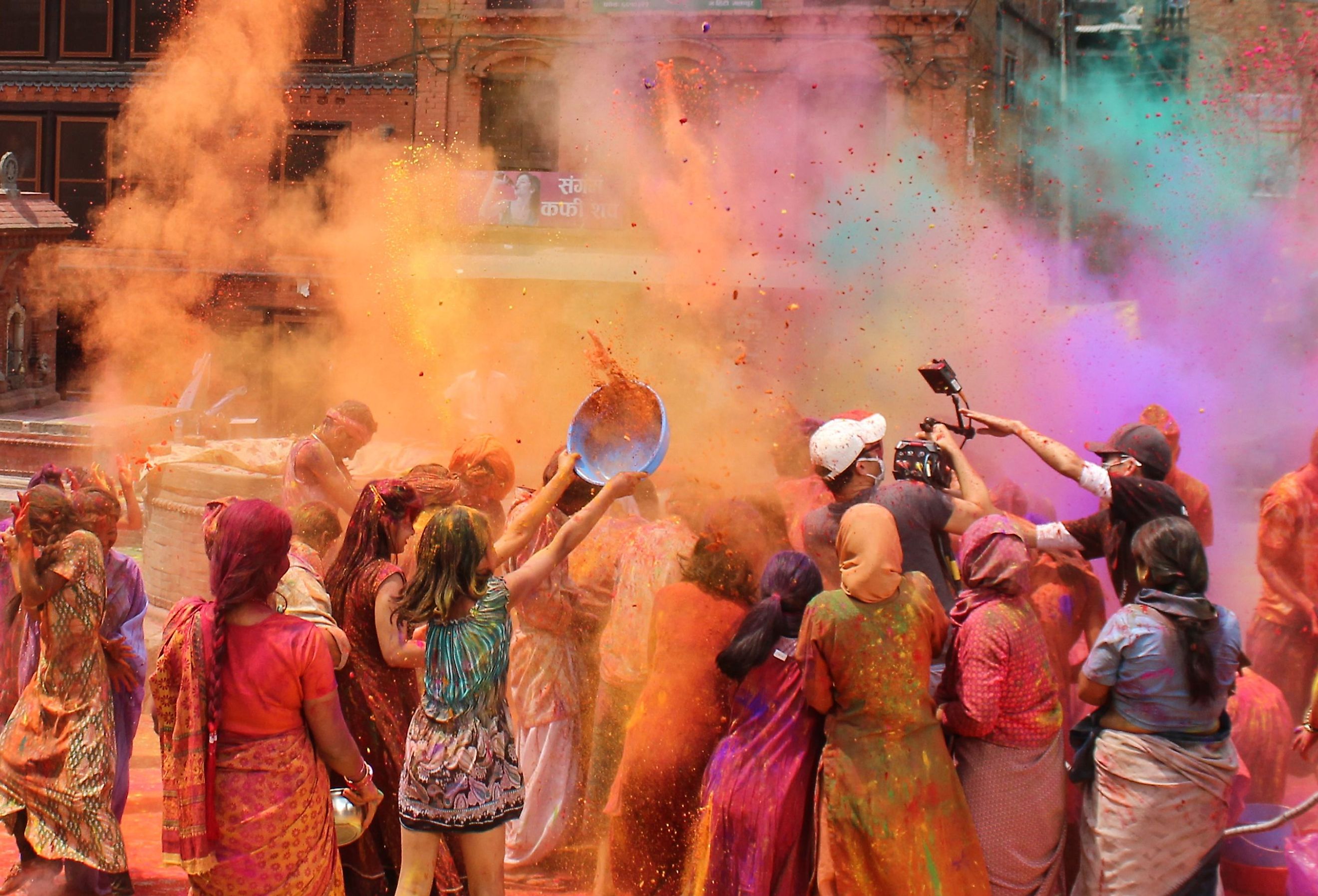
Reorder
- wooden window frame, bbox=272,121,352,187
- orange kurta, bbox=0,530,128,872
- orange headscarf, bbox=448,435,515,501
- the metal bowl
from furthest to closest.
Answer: wooden window frame, bbox=272,121,352,187
orange headscarf, bbox=448,435,515,501
orange kurta, bbox=0,530,128,872
the metal bowl

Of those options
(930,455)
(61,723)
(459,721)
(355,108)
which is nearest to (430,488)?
(459,721)

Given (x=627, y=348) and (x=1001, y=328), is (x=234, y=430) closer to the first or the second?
(x=627, y=348)

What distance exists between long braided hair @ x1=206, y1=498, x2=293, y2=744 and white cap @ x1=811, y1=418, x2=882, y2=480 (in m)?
2.08

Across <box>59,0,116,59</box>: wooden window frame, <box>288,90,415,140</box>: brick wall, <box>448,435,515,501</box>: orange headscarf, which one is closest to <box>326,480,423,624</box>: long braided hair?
<box>448,435,515,501</box>: orange headscarf

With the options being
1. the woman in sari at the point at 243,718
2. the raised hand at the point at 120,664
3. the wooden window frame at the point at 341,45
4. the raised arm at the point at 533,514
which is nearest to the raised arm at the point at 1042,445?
the raised arm at the point at 533,514

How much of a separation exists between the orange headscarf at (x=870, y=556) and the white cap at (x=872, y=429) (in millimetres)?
1022

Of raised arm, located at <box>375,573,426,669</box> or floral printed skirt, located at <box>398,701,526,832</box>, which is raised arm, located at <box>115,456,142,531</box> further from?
floral printed skirt, located at <box>398,701,526,832</box>

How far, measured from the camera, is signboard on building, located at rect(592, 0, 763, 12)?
1933cm

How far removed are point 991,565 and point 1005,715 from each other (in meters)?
0.46

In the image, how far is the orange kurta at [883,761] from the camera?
3.54m

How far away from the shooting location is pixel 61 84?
21.9m

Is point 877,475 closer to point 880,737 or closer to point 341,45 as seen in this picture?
point 880,737

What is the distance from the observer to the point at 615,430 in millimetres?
4527

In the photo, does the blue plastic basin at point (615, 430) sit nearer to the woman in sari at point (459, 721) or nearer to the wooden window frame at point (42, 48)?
the woman in sari at point (459, 721)
